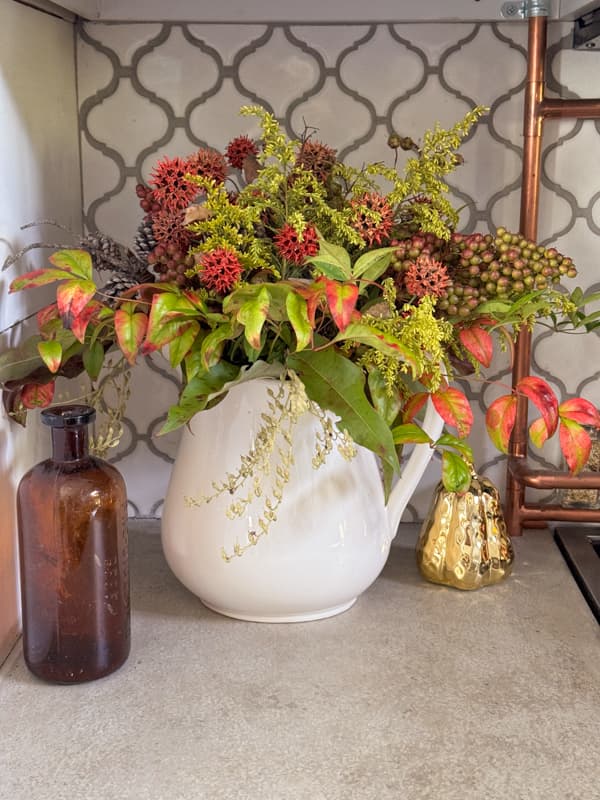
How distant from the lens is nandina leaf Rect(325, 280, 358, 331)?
2.28 ft

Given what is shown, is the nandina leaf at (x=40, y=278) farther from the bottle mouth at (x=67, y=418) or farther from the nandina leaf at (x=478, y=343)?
the nandina leaf at (x=478, y=343)

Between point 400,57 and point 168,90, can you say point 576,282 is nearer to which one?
point 400,57

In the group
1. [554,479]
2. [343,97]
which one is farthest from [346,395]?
[343,97]

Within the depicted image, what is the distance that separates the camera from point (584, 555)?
1100 millimetres

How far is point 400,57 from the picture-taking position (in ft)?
3.67

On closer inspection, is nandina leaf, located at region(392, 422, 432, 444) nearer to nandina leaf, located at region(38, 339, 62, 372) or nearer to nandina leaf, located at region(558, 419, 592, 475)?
nandina leaf, located at region(558, 419, 592, 475)

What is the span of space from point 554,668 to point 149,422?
580mm

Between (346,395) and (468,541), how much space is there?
0.32 meters

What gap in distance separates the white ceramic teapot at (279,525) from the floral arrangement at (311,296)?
41 mm

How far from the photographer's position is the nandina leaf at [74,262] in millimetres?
776

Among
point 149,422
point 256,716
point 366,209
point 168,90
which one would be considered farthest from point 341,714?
point 168,90

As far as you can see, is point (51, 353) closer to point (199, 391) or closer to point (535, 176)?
point (199, 391)

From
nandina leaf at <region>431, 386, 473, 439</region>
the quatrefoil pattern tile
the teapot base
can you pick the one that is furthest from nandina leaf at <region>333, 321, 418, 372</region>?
the quatrefoil pattern tile

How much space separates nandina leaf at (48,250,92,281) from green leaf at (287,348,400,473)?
19 cm
